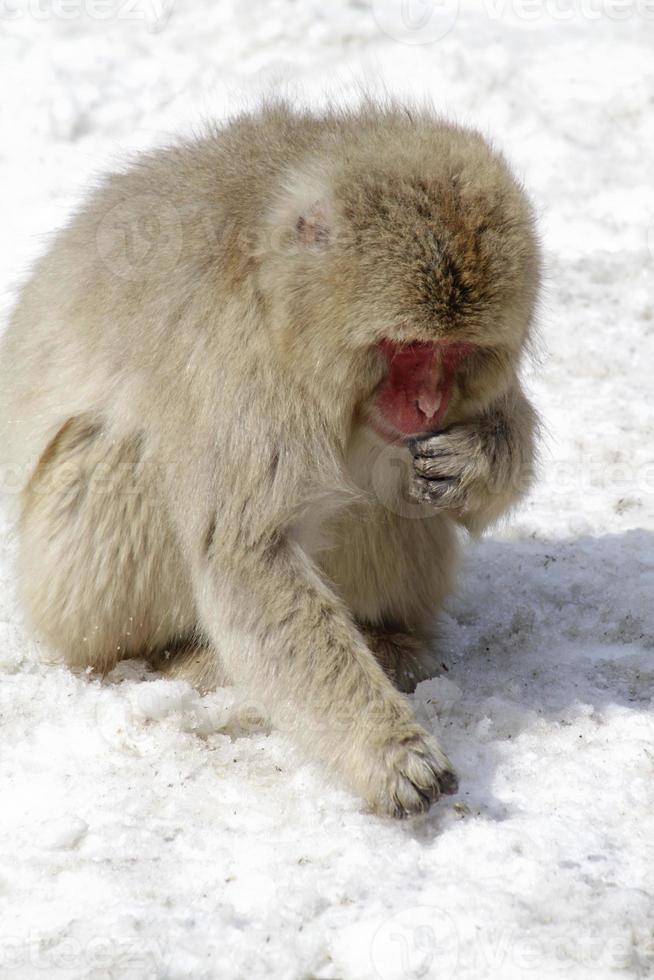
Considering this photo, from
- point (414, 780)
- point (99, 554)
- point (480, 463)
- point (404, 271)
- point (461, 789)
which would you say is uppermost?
point (404, 271)

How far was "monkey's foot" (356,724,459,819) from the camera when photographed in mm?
3064

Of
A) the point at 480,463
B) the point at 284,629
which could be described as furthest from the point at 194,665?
the point at 480,463

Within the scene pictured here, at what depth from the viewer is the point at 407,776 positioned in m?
3.09

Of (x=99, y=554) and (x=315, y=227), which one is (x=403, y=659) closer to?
(x=99, y=554)

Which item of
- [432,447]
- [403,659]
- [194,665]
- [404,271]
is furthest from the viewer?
[403,659]

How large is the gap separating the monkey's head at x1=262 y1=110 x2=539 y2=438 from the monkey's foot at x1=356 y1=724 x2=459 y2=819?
0.81 metres

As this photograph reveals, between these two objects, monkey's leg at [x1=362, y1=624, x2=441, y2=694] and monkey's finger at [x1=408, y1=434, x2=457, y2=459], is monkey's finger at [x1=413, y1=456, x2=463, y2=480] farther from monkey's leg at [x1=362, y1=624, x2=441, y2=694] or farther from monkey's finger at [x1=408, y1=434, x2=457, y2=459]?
monkey's leg at [x1=362, y1=624, x2=441, y2=694]

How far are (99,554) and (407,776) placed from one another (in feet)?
3.62

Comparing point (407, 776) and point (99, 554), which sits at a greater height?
point (99, 554)

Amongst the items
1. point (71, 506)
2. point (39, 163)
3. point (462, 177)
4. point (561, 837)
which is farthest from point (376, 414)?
point (39, 163)

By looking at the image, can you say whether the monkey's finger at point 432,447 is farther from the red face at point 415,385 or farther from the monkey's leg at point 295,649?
the monkey's leg at point 295,649

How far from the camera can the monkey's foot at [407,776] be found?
10.1ft

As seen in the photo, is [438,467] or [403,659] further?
[403,659]

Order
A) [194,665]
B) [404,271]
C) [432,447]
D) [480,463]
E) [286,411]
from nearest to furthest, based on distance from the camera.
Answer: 1. [404,271]
2. [286,411]
3. [432,447]
4. [480,463]
5. [194,665]
